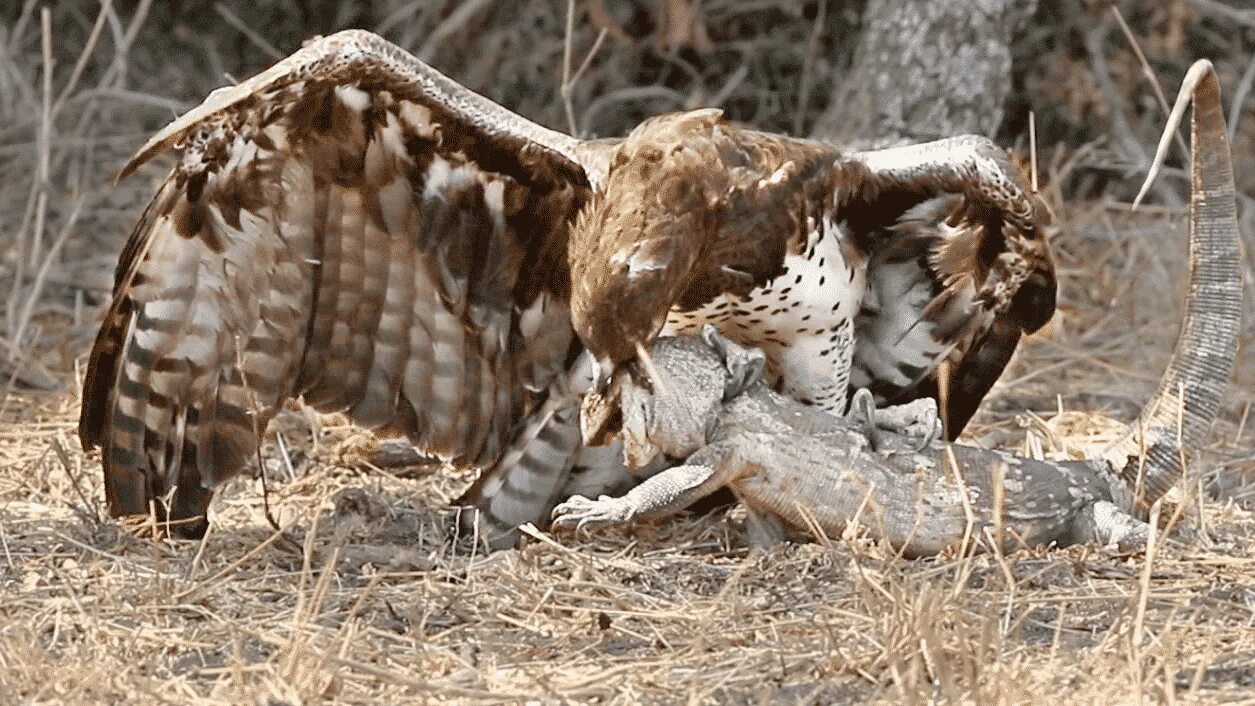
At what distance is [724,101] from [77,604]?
5069 millimetres

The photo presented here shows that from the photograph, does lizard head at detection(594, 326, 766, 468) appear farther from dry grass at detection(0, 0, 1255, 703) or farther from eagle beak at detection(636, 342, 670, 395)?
dry grass at detection(0, 0, 1255, 703)

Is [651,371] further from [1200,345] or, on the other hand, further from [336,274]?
[1200,345]

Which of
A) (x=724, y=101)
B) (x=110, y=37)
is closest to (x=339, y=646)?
(x=724, y=101)

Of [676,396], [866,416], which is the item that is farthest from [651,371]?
[866,416]

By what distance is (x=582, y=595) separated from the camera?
4.11 m

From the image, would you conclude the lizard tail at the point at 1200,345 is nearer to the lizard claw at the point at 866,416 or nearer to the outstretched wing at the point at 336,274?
the lizard claw at the point at 866,416

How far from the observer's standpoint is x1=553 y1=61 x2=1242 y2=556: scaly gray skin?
423cm

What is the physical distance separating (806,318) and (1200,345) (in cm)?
97

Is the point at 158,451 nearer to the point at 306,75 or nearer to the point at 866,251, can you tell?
the point at 306,75

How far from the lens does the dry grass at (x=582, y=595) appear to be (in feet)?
11.1

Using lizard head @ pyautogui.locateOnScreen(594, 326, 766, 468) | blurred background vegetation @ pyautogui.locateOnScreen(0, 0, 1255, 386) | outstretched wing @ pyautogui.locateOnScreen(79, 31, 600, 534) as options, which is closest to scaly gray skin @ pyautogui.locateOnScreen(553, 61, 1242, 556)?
lizard head @ pyautogui.locateOnScreen(594, 326, 766, 468)

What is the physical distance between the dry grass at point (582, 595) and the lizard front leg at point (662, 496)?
10 cm

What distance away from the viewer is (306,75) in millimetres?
4359

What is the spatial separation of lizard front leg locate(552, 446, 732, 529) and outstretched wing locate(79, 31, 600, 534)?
72 centimetres
